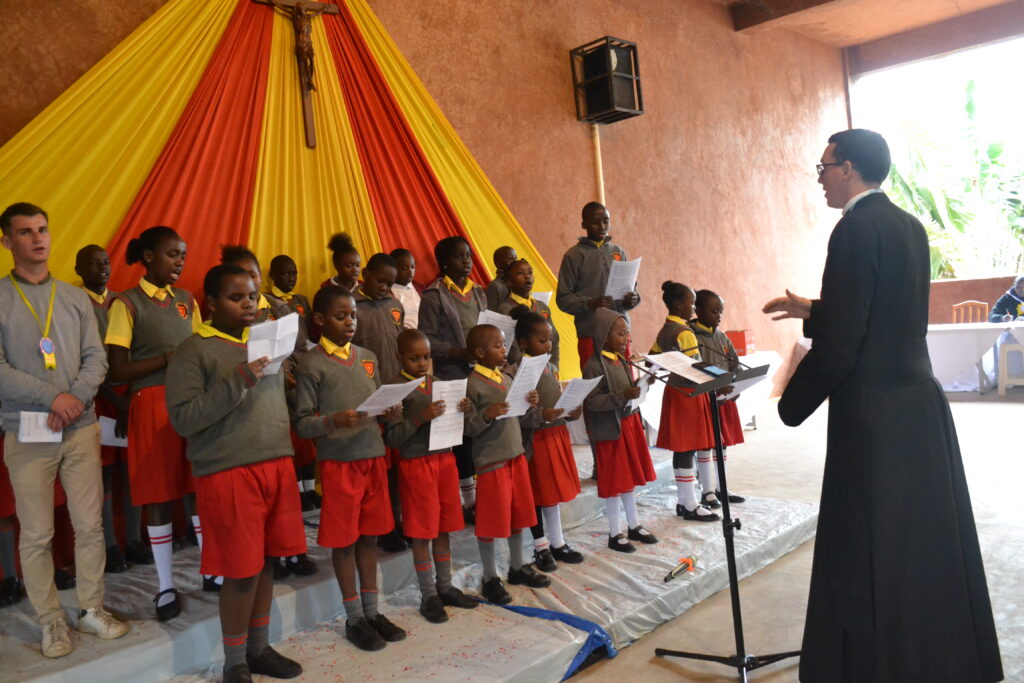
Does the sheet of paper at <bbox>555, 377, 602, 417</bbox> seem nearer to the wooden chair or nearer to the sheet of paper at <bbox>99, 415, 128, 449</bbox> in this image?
the sheet of paper at <bbox>99, 415, 128, 449</bbox>

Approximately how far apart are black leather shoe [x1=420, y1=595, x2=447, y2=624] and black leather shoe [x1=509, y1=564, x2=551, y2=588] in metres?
0.40

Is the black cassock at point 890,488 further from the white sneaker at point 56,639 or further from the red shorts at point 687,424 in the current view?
the white sneaker at point 56,639

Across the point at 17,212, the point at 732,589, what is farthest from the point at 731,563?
the point at 17,212

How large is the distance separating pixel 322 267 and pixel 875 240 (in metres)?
2.93

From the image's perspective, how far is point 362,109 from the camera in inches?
178

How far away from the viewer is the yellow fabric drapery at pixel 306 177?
4.01 meters

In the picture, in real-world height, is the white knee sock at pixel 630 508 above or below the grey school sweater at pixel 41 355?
below

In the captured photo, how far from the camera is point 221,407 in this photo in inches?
85.4

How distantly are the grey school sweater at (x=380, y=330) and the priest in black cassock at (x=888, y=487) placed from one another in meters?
1.95

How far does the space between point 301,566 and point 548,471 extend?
103 cm

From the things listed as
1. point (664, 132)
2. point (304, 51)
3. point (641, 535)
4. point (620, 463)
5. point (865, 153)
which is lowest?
point (641, 535)

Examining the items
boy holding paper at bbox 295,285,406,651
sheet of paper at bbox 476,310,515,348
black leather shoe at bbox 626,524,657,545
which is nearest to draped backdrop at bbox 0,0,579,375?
sheet of paper at bbox 476,310,515,348

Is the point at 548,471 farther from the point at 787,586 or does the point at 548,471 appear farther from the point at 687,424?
the point at 787,586

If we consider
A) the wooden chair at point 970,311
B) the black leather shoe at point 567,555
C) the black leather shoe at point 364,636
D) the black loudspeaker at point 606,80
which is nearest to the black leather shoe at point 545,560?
the black leather shoe at point 567,555
